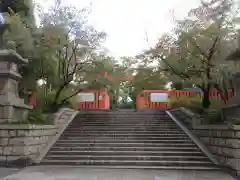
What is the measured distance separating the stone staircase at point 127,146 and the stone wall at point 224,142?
441mm

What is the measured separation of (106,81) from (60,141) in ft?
15.3

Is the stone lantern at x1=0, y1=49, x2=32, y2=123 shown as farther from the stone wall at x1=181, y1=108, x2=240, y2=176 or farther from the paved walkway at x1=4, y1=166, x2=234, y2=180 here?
the stone wall at x1=181, y1=108, x2=240, y2=176

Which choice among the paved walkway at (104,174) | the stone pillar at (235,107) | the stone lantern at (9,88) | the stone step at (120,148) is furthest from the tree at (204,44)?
the stone lantern at (9,88)

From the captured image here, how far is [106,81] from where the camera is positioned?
49.5ft

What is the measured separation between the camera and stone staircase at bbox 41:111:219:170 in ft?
31.1

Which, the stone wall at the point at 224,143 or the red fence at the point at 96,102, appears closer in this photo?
the stone wall at the point at 224,143

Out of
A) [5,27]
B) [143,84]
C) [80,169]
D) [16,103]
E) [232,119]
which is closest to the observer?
[80,169]

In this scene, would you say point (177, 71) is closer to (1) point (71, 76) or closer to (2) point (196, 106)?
(2) point (196, 106)

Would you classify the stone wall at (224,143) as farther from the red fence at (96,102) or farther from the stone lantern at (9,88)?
the red fence at (96,102)

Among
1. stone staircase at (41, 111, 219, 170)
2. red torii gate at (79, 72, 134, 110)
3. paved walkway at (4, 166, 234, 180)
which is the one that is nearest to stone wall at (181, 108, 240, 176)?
stone staircase at (41, 111, 219, 170)

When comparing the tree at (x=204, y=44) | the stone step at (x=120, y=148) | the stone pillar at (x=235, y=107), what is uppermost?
the tree at (x=204, y=44)

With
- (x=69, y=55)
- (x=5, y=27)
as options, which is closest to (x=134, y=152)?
(x=69, y=55)

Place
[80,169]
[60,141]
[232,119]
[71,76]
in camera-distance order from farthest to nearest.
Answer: [71,76]
[60,141]
[232,119]
[80,169]

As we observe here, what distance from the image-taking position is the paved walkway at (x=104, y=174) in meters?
7.49
